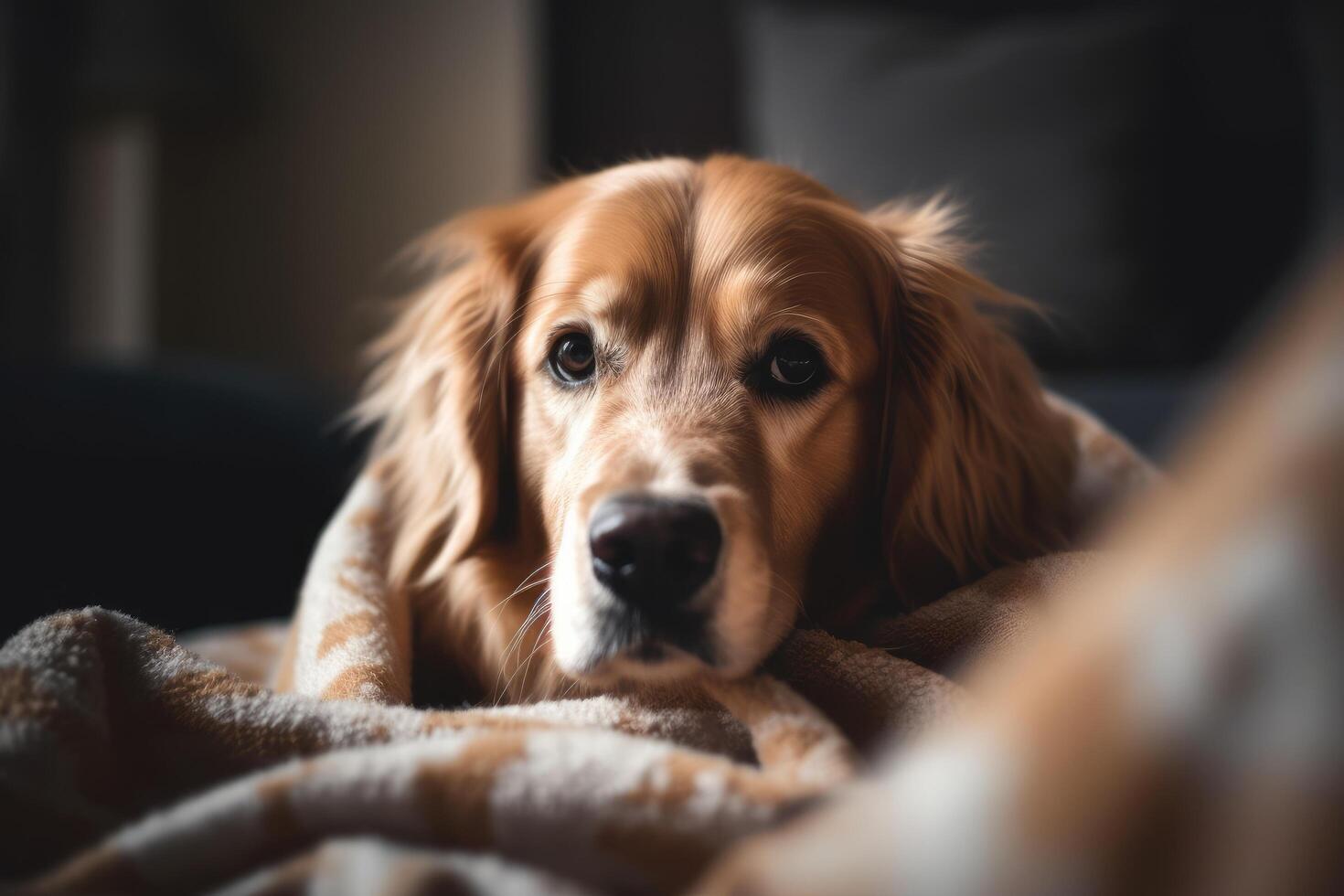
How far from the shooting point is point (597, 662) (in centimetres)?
83

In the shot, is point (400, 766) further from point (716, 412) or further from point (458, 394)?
point (458, 394)

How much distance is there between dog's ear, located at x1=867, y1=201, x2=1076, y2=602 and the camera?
1.06 m

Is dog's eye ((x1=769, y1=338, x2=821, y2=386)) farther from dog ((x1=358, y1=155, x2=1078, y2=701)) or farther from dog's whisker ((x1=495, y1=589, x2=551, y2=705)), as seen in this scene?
dog's whisker ((x1=495, y1=589, x2=551, y2=705))

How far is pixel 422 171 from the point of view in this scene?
3.41 metres

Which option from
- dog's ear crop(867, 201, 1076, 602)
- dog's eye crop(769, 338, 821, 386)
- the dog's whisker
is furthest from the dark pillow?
the dog's whisker

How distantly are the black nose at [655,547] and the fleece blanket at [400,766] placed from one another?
9 centimetres

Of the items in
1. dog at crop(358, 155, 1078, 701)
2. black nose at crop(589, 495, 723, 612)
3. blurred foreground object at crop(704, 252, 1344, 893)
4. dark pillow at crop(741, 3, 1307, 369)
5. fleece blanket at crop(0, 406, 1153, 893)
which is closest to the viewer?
blurred foreground object at crop(704, 252, 1344, 893)

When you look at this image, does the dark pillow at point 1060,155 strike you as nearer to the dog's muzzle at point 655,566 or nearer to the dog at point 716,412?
the dog at point 716,412

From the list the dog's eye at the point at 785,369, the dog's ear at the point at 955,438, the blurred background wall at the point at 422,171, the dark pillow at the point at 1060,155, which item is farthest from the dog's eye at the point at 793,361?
the dark pillow at the point at 1060,155

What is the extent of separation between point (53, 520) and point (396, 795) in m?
1.06

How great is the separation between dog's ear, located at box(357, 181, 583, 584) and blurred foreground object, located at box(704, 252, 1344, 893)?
85cm

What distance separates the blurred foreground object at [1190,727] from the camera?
1.09 feet

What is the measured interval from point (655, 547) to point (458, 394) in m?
0.53

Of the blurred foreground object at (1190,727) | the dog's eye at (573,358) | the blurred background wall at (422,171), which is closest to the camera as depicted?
the blurred foreground object at (1190,727)
